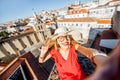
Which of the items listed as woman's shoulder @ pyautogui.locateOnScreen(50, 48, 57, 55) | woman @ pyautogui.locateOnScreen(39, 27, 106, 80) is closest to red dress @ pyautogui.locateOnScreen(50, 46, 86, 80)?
woman @ pyautogui.locateOnScreen(39, 27, 106, 80)

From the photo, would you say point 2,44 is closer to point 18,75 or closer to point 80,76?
point 18,75

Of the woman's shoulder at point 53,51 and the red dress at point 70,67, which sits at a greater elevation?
the woman's shoulder at point 53,51

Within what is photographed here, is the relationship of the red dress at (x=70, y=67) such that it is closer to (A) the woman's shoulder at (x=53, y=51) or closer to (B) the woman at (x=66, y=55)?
(B) the woman at (x=66, y=55)

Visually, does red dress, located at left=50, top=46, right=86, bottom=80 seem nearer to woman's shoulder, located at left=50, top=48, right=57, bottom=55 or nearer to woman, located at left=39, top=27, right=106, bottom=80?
woman, located at left=39, top=27, right=106, bottom=80

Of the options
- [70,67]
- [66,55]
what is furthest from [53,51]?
[70,67]

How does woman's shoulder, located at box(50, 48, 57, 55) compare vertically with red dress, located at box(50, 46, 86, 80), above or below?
above

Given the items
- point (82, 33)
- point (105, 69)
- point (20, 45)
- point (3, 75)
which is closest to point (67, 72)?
point (105, 69)

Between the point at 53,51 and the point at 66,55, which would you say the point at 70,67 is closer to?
the point at 66,55

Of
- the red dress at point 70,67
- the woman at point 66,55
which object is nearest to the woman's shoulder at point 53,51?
the woman at point 66,55

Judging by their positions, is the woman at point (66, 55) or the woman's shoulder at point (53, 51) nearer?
the woman at point (66, 55)

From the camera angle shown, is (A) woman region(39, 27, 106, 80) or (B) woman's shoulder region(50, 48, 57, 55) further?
(B) woman's shoulder region(50, 48, 57, 55)

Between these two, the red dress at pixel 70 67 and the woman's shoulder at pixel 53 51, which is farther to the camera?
the woman's shoulder at pixel 53 51

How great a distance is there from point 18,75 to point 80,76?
200 inches

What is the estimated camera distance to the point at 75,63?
2.53m
